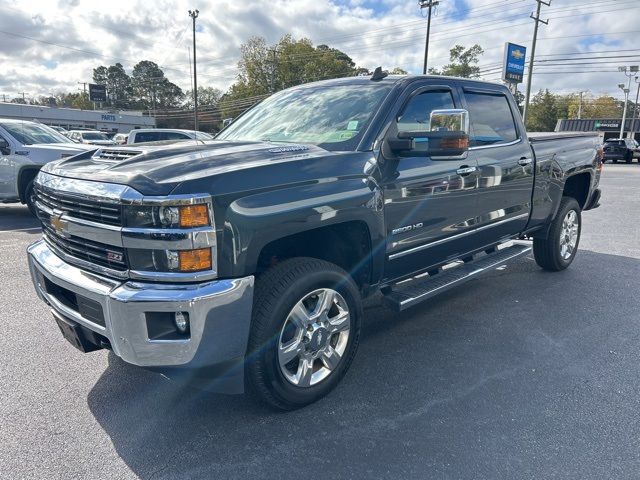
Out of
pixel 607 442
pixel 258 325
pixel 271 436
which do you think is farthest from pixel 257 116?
pixel 607 442

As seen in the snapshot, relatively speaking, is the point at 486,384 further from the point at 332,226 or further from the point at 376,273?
the point at 332,226

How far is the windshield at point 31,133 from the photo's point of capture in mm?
8781

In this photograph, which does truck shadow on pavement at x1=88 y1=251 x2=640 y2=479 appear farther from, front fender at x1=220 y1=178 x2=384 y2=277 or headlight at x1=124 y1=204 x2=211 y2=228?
headlight at x1=124 y1=204 x2=211 y2=228

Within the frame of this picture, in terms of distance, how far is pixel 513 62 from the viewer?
30.1m

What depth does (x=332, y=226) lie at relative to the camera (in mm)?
Answer: 3023

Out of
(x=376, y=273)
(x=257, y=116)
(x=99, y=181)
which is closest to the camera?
(x=99, y=181)

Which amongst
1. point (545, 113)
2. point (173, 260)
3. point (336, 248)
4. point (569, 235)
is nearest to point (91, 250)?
point (173, 260)

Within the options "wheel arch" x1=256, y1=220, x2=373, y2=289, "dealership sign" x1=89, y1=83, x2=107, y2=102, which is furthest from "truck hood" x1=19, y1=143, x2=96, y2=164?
"dealership sign" x1=89, y1=83, x2=107, y2=102

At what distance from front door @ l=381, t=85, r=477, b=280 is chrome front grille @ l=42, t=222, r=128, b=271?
1.65 m

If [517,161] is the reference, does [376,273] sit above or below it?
below

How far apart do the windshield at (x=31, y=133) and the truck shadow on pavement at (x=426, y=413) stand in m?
7.11

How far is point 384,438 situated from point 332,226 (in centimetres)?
126

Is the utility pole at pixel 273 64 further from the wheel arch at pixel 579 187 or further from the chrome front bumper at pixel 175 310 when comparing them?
the chrome front bumper at pixel 175 310

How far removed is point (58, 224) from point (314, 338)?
1609 millimetres
